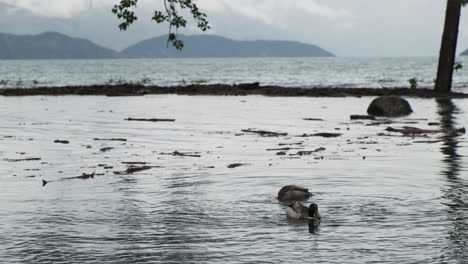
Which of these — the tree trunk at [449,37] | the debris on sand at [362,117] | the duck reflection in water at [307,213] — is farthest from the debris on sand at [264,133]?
the tree trunk at [449,37]

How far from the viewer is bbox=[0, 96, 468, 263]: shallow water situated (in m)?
8.49

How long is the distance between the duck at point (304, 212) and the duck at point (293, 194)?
1132 millimetres

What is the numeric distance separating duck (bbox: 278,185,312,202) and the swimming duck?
3.77ft

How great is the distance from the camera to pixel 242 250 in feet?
27.6

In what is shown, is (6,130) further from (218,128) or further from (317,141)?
(317,141)

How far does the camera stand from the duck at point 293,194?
11.4 meters

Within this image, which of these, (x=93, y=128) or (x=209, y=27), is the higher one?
(x=209, y=27)

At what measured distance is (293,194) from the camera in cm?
1143

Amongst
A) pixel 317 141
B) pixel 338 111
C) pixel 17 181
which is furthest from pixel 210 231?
pixel 338 111

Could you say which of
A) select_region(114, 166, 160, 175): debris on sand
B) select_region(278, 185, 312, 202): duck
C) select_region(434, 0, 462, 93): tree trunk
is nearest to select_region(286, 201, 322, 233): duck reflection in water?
select_region(278, 185, 312, 202): duck

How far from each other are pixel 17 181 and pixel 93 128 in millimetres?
10072

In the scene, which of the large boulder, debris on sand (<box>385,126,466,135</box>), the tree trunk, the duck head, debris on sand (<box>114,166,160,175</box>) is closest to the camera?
the duck head

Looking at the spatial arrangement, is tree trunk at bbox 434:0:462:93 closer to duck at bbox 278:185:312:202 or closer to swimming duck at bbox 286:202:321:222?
duck at bbox 278:185:312:202

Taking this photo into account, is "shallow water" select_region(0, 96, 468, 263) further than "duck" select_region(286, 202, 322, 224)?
No
